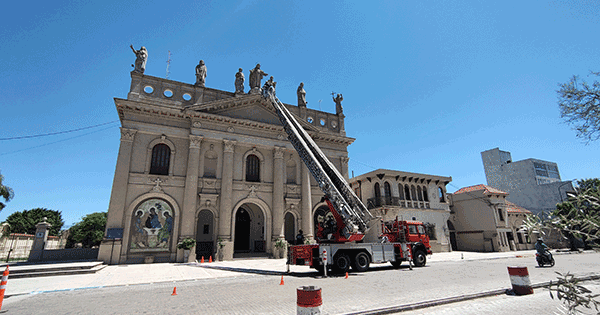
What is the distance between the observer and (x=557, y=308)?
6242 mm

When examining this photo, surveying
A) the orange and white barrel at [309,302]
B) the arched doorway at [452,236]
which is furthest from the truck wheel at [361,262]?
the arched doorway at [452,236]

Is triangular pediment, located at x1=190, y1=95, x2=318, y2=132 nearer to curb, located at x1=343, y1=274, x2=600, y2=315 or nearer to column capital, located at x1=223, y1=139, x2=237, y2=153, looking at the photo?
column capital, located at x1=223, y1=139, x2=237, y2=153

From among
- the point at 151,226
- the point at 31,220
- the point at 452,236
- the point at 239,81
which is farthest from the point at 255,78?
the point at 31,220

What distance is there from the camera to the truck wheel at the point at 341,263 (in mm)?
13016

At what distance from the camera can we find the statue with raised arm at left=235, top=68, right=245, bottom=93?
2698 centimetres

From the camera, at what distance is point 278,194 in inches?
1006

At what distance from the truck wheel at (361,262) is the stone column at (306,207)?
11.8 meters

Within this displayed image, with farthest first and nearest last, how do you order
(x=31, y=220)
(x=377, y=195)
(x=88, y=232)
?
(x=31, y=220)
(x=88, y=232)
(x=377, y=195)

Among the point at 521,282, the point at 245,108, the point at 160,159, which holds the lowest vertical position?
the point at 521,282

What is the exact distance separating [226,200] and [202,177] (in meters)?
2.74

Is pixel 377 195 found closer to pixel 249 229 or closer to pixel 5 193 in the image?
pixel 249 229

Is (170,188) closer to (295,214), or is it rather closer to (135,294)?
(295,214)

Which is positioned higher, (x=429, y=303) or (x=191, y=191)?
(x=191, y=191)

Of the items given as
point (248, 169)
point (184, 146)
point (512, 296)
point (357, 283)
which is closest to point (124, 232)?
point (184, 146)
